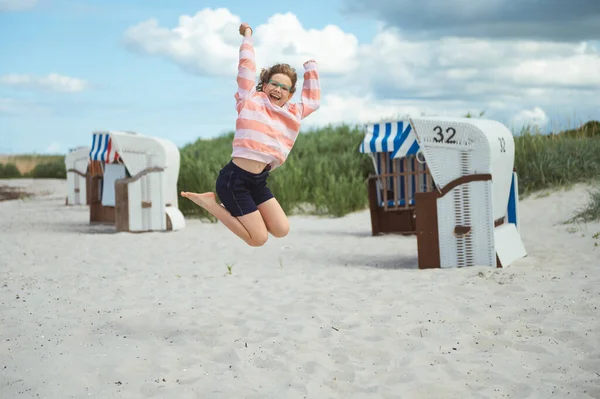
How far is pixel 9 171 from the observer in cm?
2700

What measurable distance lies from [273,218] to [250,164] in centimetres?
37

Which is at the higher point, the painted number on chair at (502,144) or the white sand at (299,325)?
the painted number on chair at (502,144)

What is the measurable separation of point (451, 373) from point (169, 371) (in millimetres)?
1738

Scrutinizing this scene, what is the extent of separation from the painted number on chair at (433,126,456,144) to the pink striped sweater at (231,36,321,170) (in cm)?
371

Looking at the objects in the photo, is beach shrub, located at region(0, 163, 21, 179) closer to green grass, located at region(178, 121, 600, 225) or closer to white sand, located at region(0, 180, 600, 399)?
green grass, located at region(178, 121, 600, 225)

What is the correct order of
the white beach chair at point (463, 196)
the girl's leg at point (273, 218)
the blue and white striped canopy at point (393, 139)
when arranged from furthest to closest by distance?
the blue and white striped canopy at point (393, 139) → the white beach chair at point (463, 196) → the girl's leg at point (273, 218)

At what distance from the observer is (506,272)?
7219 millimetres

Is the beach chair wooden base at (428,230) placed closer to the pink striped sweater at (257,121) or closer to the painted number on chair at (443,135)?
the painted number on chair at (443,135)

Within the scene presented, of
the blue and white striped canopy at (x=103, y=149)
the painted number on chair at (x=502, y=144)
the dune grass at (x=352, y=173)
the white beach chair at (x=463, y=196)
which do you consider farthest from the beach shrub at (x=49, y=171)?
the painted number on chair at (x=502, y=144)

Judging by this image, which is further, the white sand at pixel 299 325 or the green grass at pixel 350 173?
the green grass at pixel 350 173

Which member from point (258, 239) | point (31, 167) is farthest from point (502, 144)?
point (31, 167)

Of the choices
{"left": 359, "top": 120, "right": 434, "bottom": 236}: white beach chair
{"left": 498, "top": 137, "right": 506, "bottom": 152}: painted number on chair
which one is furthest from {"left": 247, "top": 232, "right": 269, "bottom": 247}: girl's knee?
{"left": 359, "top": 120, "right": 434, "bottom": 236}: white beach chair

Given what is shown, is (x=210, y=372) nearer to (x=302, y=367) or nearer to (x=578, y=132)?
(x=302, y=367)

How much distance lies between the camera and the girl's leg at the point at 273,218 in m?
4.11
